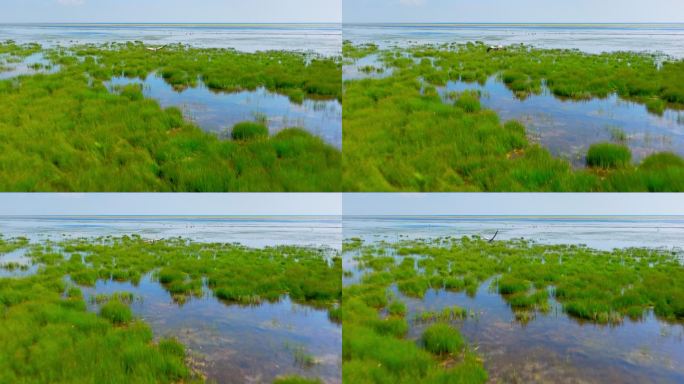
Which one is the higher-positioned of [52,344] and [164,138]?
[164,138]

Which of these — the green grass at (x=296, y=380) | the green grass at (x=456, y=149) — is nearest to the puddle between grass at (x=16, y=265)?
the green grass at (x=296, y=380)

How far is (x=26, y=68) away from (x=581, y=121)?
53.6 feet

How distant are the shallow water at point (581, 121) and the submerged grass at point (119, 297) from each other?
16.8ft

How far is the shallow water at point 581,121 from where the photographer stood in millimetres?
8156

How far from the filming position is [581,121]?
934cm

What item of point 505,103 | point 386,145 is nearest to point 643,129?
point 505,103

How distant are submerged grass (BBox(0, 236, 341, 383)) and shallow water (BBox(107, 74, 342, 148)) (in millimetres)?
3456

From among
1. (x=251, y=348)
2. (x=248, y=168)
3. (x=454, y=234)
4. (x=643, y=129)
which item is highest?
(x=643, y=129)

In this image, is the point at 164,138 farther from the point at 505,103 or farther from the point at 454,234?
the point at 454,234

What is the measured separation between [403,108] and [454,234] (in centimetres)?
1137

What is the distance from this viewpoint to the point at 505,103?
33.7 ft

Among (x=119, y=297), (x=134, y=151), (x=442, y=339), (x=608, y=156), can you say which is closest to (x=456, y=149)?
(x=608, y=156)

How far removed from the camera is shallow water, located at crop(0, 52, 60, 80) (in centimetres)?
1369

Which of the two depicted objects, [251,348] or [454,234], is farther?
[454,234]
